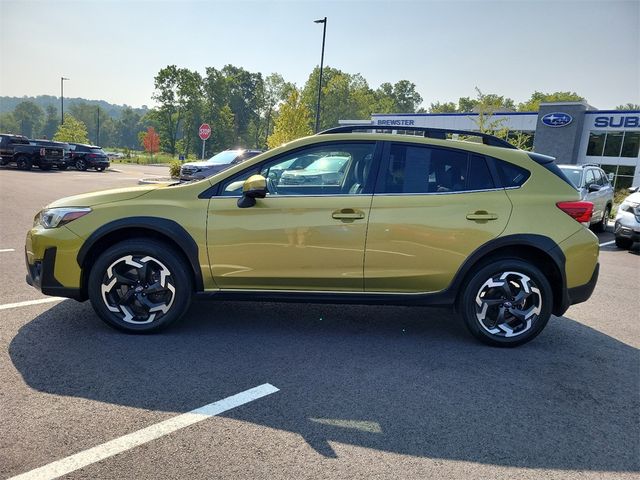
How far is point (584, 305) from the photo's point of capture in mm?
5605

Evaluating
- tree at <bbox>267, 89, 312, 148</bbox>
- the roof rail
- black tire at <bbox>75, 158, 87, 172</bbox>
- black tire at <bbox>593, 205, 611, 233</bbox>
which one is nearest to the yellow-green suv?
the roof rail

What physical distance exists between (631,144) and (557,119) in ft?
15.4

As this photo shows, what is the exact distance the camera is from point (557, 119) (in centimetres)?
3023

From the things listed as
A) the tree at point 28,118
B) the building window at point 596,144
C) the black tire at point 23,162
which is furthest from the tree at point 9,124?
the building window at point 596,144

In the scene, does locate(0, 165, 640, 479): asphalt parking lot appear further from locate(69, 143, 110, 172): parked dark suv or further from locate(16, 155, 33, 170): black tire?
locate(69, 143, 110, 172): parked dark suv

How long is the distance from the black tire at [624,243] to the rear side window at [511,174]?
24.0ft

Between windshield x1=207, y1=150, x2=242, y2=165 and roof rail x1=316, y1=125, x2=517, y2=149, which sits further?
windshield x1=207, y1=150, x2=242, y2=165

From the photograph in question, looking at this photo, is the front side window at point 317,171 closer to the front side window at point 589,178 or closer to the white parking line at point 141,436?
the white parking line at point 141,436

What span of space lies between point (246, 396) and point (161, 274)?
1437mm

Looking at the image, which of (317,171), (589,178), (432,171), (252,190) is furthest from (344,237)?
(589,178)

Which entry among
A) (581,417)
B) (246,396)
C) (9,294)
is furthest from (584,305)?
(9,294)

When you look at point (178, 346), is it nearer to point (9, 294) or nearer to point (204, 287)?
point (204, 287)

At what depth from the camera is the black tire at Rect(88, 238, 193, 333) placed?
12.9 feet

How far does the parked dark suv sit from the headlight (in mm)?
29194
